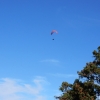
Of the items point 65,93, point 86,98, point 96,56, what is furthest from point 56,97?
point 96,56

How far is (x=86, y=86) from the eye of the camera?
129ft

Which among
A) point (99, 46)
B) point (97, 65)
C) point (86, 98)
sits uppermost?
point (99, 46)

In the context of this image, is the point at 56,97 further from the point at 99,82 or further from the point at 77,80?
the point at 99,82

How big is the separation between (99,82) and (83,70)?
3374 mm

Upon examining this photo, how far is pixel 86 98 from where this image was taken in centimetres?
3750

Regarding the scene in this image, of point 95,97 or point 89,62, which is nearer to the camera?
point 95,97

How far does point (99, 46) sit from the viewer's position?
140 ft

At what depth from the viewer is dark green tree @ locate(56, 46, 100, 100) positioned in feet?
127

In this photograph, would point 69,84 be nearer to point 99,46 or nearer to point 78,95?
point 78,95

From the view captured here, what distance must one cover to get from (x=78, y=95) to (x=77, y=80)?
2.98 metres

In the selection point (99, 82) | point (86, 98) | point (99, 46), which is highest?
point (99, 46)

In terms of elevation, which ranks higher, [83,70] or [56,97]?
[83,70]

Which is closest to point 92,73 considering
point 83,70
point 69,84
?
point 83,70

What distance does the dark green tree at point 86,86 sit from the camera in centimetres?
3866
